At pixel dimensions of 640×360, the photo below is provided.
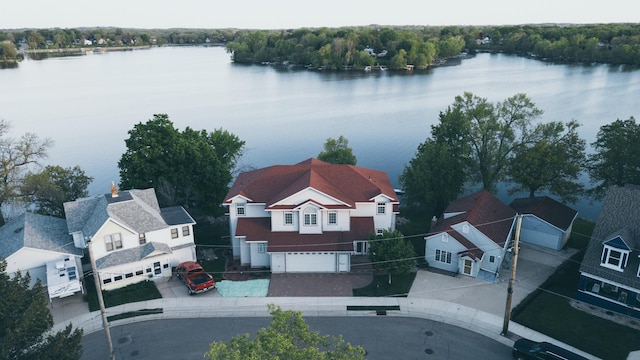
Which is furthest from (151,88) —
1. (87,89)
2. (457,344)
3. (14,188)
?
(457,344)

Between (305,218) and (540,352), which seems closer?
(540,352)

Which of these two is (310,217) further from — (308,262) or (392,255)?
(392,255)

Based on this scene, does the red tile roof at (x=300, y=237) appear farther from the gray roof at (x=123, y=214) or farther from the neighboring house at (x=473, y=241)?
the neighboring house at (x=473, y=241)

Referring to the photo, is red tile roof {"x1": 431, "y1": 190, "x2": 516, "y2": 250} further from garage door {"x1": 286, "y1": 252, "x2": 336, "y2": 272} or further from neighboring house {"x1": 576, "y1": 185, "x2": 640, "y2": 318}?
garage door {"x1": 286, "y1": 252, "x2": 336, "y2": 272}

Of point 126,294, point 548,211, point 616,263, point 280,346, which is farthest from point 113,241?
point 548,211

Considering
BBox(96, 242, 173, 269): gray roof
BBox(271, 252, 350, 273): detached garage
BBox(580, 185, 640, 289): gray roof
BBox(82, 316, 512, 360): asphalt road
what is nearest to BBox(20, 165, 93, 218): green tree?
BBox(96, 242, 173, 269): gray roof

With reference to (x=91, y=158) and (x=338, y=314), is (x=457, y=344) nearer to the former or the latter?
(x=338, y=314)
